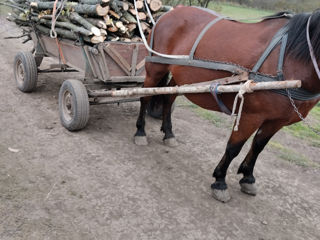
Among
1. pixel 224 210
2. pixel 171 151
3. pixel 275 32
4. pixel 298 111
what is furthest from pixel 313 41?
pixel 171 151

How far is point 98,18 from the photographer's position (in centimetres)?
394

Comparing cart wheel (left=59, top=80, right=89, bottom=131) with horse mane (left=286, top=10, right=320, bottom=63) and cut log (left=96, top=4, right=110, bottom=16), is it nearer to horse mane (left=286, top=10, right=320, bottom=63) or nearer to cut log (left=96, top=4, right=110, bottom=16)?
cut log (left=96, top=4, right=110, bottom=16)

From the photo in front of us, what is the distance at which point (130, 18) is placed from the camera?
4.19 meters

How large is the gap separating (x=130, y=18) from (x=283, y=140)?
3.03 meters

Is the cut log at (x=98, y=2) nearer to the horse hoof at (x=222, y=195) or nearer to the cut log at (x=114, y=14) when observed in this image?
the cut log at (x=114, y=14)

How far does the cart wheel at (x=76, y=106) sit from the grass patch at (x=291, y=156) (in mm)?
2753

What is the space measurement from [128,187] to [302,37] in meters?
2.13

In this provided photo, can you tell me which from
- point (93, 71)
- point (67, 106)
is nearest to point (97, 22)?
point (93, 71)

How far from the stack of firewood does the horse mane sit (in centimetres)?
210

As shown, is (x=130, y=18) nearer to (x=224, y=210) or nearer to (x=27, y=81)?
(x=27, y=81)

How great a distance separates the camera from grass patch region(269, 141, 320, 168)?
4238 mm

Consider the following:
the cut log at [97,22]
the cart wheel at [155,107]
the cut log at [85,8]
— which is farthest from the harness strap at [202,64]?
the cart wheel at [155,107]

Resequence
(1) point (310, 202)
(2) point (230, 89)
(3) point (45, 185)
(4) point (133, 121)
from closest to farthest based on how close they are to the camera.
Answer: (2) point (230, 89)
(3) point (45, 185)
(1) point (310, 202)
(4) point (133, 121)

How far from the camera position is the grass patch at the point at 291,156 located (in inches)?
167
